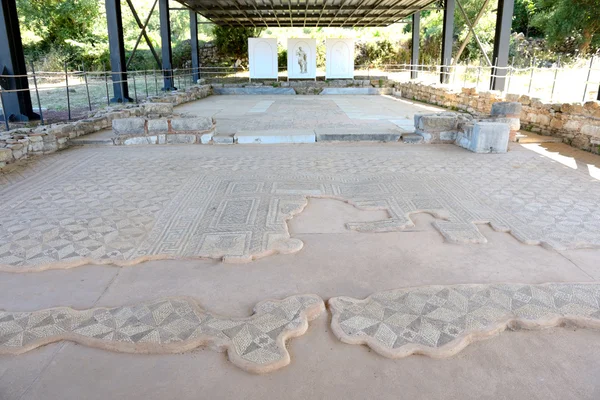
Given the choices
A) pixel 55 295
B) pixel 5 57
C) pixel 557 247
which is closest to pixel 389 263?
pixel 557 247

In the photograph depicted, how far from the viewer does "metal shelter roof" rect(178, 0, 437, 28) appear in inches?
670

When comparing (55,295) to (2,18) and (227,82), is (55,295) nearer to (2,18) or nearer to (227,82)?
(2,18)

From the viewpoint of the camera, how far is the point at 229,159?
6504 mm

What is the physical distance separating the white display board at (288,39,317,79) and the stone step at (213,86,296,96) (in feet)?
7.21

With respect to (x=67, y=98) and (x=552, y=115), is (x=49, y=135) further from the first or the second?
(x=552, y=115)

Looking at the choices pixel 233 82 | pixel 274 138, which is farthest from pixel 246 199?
pixel 233 82

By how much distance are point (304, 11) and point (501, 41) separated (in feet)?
35.2

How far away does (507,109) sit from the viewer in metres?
7.82

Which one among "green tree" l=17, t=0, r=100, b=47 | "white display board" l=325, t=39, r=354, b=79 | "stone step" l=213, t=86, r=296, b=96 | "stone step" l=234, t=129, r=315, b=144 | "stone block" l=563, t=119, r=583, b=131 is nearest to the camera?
"stone block" l=563, t=119, r=583, b=131

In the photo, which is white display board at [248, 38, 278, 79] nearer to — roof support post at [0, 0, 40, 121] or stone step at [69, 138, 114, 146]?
roof support post at [0, 0, 40, 121]

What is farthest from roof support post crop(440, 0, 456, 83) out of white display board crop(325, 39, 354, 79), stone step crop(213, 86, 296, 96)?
stone step crop(213, 86, 296, 96)

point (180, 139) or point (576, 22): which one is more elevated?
point (576, 22)

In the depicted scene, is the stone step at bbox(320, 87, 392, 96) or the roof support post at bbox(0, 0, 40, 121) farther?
the stone step at bbox(320, 87, 392, 96)

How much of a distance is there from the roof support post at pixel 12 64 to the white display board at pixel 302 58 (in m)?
14.6
